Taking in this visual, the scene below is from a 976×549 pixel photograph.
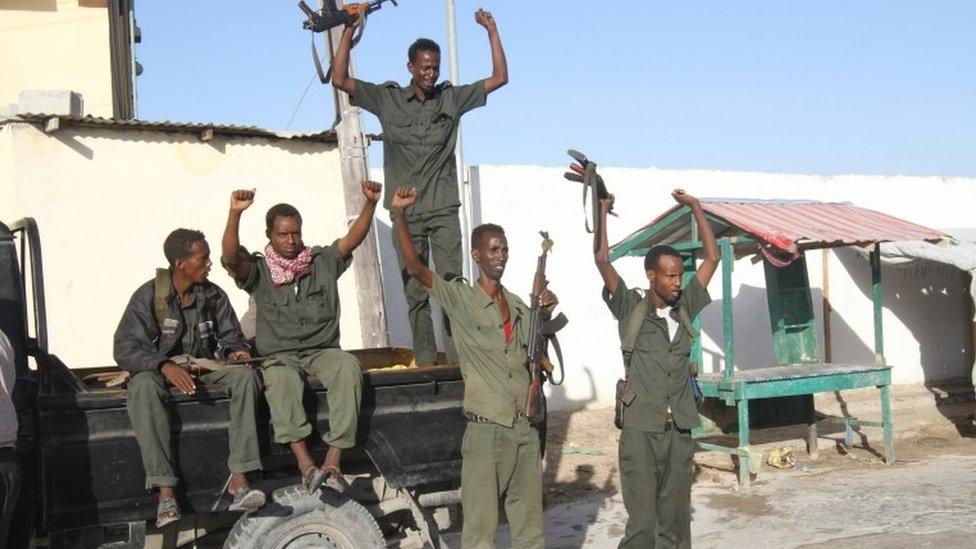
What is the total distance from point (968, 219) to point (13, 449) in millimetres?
13573

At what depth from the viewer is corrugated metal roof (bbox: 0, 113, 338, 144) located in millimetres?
8500

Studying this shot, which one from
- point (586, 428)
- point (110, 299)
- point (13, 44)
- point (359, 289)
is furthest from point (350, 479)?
point (13, 44)

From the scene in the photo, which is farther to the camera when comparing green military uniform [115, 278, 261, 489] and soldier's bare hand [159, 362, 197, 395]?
soldier's bare hand [159, 362, 197, 395]

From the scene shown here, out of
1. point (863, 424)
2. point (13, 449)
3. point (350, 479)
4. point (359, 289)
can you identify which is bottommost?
point (863, 424)

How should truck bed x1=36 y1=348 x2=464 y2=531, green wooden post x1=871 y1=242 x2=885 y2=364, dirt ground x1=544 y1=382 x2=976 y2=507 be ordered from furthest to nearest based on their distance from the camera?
green wooden post x1=871 y1=242 x2=885 y2=364, dirt ground x1=544 y1=382 x2=976 y2=507, truck bed x1=36 y1=348 x2=464 y2=531

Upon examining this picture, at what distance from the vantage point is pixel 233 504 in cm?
440

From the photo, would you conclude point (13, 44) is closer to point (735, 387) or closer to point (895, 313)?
point (735, 387)

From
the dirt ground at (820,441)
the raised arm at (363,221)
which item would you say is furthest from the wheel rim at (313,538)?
the dirt ground at (820,441)

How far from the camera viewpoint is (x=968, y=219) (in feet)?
47.9

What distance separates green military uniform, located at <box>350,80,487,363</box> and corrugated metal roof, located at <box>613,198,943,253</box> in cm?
362

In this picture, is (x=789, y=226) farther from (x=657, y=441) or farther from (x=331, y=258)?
(x=331, y=258)

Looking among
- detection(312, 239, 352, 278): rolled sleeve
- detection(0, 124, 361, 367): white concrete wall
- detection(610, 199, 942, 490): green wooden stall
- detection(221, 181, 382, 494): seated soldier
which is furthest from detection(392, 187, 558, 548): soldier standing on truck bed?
detection(0, 124, 361, 367): white concrete wall

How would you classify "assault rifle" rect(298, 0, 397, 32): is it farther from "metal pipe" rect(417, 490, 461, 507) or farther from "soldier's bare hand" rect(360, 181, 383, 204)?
"metal pipe" rect(417, 490, 461, 507)

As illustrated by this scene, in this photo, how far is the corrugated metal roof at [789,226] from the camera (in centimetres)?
893
